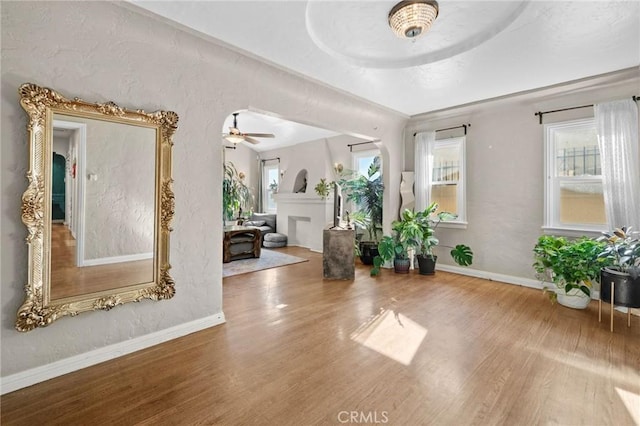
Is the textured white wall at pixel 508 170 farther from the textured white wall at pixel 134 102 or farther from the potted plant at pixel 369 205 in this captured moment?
the textured white wall at pixel 134 102

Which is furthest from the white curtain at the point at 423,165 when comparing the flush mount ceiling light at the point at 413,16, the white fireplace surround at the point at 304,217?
the flush mount ceiling light at the point at 413,16

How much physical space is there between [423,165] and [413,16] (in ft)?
9.87

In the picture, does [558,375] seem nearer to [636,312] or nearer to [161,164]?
[636,312]

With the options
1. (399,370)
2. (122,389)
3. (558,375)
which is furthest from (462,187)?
(122,389)

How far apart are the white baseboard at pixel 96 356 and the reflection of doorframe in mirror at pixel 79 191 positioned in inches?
26.3

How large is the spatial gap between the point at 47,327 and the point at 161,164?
4.44ft

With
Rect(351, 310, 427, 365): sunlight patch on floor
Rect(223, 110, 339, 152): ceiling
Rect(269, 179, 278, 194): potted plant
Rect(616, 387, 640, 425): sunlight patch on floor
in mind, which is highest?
Rect(223, 110, 339, 152): ceiling

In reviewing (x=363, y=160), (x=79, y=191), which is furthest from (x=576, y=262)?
(x=79, y=191)

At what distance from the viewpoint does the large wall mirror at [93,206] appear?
5.96 ft

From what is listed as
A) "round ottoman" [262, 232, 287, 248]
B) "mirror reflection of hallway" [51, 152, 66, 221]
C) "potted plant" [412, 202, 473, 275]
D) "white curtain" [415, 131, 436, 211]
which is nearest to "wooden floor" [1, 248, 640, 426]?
"mirror reflection of hallway" [51, 152, 66, 221]

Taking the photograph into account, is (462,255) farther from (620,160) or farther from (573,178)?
(620,160)

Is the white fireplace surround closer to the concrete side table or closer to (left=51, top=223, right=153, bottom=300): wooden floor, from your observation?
the concrete side table

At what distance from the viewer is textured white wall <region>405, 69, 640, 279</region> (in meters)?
3.75

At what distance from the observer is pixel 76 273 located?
79.7 inches
